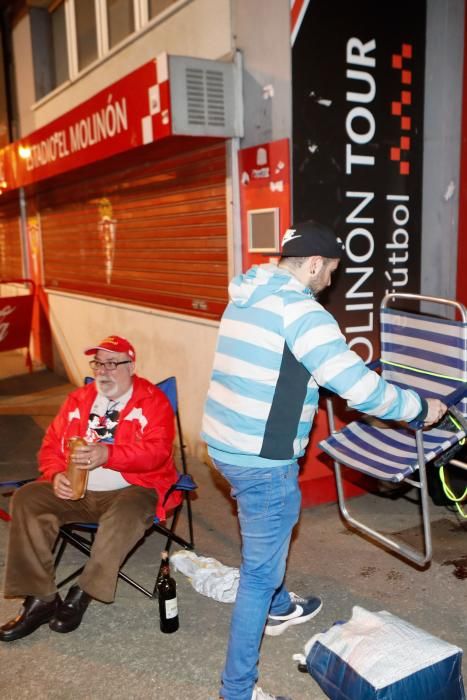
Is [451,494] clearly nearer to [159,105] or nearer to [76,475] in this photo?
[76,475]

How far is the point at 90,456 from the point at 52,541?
46 centimetres

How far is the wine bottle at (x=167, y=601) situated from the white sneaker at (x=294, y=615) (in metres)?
0.45

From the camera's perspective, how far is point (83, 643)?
3080 millimetres

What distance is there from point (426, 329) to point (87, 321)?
5.19m

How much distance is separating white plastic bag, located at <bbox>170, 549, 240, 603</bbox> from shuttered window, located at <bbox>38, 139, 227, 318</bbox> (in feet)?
6.76

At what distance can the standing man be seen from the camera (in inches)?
93.4

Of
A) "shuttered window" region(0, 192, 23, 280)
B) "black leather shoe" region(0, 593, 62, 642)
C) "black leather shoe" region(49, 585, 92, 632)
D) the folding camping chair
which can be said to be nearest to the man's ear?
the folding camping chair

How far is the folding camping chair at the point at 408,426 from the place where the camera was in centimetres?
329

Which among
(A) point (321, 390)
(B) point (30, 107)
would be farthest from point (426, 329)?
(B) point (30, 107)

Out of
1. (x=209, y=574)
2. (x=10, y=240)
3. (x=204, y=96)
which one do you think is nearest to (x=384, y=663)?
(x=209, y=574)

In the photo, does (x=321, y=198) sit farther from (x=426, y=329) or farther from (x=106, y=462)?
(x=106, y=462)

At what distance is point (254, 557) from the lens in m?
2.51

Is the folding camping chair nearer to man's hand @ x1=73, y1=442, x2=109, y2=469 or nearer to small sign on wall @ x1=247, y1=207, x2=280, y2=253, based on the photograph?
small sign on wall @ x1=247, y1=207, x2=280, y2=253

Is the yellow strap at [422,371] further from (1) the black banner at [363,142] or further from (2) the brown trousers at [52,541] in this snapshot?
(2) the brown trousers at [52,541]
